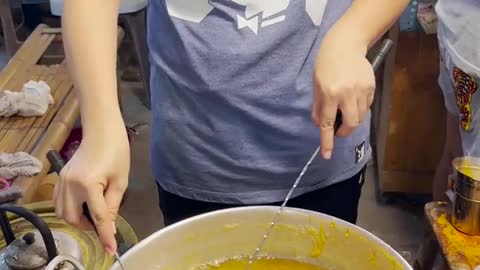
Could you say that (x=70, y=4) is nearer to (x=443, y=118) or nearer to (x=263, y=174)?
(x=263, y=174)

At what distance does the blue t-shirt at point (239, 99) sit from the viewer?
75 cm

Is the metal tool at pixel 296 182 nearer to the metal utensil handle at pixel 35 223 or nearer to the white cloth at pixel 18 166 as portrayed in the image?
the metal utensil handle at pixel 35 223

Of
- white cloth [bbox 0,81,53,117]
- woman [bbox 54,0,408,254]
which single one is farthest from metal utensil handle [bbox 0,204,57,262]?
white cloth [bbox 0,81,53,117]

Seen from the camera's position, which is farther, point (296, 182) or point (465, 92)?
point (465, 92)

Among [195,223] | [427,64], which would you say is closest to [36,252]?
[195,223]

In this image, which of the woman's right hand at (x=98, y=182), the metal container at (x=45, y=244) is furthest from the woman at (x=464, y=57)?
the woman's right hand at (x=98, y=182)

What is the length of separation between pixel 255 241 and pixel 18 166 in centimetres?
73

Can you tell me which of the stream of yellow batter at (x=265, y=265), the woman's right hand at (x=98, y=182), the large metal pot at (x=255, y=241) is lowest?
the stream of yellow batter at (x=265, y=265)

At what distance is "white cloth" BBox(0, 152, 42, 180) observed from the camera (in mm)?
1270

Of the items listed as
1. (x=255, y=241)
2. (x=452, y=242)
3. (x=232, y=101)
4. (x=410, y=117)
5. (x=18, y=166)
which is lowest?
(x=410, y=117)

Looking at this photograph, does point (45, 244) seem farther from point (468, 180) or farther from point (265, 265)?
point (468, 180)

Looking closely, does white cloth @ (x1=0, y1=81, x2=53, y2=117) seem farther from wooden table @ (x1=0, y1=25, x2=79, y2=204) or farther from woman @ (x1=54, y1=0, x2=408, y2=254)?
woman @ (x1=54, y1=0, x2=408, y2=254)

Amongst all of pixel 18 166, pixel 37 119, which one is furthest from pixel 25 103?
pixel 18 166

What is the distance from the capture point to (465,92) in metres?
1.29
